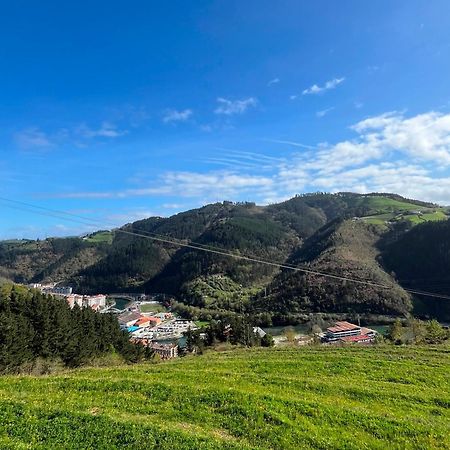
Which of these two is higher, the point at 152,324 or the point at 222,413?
the point at 222,413

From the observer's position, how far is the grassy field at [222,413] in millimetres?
9172

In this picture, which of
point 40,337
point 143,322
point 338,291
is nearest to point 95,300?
point 143,322

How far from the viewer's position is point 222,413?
11.4 meters

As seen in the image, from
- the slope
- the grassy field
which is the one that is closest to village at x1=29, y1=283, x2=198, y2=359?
the slope

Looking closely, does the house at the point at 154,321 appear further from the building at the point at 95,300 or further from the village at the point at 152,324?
the building at the point at 95,300

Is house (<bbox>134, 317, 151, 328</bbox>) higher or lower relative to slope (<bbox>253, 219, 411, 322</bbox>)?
lower

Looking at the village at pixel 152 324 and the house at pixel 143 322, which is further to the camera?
Answer: the house at pixel 143 322

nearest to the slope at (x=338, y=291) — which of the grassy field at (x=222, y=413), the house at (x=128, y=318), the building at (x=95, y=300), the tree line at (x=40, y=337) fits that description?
the house at (x=128, y=318)

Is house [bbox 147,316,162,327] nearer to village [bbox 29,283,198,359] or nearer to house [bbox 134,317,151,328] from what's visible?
village [bbox 29,283,198,359]

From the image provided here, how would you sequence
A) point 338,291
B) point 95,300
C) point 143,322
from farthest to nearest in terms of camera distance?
point 95,300
point 143,322
point 338,291

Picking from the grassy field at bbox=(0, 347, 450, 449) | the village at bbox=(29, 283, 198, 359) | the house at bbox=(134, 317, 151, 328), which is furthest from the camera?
the house at bbox=(134, 317, 151, 328)

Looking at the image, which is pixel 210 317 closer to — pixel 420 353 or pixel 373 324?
pixel 373 324

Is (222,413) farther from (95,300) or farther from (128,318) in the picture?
(95,300)

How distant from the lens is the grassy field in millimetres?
9172
